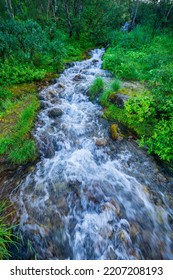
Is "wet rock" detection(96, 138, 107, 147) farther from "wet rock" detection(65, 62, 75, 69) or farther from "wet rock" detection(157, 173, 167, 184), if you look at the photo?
"wet rock" detection(65, 62, 75, 69)

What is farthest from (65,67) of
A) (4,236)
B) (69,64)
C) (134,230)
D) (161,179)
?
(134,230)

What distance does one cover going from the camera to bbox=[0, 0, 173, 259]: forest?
16.8 feet

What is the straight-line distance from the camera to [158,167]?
4.93 m

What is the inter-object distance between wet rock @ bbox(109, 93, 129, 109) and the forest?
0.16 ft

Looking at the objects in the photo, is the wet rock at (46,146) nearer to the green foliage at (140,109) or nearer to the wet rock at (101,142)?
the wet rock at (101,142)

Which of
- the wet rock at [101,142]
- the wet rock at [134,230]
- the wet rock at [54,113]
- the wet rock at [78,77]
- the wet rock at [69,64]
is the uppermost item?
the wet rock at [69,64]

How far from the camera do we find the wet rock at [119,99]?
6.79m

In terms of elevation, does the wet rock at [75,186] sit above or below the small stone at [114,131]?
below

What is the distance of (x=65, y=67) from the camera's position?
1102 cm

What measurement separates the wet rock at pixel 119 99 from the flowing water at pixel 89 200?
1132mm

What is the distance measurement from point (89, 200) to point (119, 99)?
4.50 meters

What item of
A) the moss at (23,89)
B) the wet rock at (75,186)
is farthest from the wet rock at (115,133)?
the moss at (23,89)

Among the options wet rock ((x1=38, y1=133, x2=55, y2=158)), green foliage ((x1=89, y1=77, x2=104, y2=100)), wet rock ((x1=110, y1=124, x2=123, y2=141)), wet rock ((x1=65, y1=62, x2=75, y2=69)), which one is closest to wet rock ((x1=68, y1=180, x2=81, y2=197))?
wet rock ((x1=38, y1=133, x2=55, y2=158))

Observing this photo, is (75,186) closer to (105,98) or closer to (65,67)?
(105,98)
